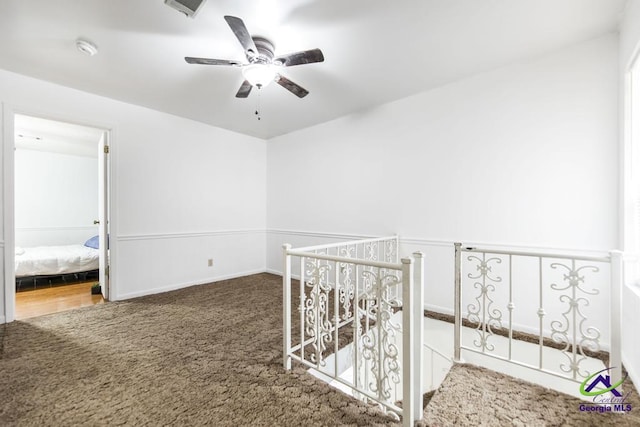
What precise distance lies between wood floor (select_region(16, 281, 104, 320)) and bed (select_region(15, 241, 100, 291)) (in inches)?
11.8

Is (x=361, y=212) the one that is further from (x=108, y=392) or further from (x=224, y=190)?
(x=108, y=392)

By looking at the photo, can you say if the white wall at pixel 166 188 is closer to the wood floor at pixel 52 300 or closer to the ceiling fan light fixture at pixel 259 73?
the wood floor at pixel 52 300

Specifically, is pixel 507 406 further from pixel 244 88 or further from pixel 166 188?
pixel 166 188

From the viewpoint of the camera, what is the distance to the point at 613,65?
6.84 ft

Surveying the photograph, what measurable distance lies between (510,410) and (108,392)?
2.47 meters

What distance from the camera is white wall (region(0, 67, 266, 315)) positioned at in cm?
304

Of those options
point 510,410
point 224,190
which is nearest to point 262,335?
point 510,410

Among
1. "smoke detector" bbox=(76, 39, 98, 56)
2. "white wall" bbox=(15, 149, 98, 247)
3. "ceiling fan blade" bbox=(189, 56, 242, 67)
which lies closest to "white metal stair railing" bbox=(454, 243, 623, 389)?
"ceiling fan blade" bbox=(189, 56, 242, 67)

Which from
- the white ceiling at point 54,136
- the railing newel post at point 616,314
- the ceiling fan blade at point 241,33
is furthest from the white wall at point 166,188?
the railing newel post at point 616,314

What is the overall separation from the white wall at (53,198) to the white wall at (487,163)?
222 inches

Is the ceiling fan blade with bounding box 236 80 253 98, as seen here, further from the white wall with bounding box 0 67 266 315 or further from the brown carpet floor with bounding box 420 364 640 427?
the brown carpet floor with bounding box 420 364 640 427

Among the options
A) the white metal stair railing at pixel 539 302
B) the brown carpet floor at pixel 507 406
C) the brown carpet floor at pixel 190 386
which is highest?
the white metal stair railing at pixel 539 302

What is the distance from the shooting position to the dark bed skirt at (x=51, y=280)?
4.08 meters

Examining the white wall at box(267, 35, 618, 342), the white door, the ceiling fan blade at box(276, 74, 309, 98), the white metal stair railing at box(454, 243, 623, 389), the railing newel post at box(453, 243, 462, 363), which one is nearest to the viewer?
the white metal stair railing at box(454, 243, 623, 389)
